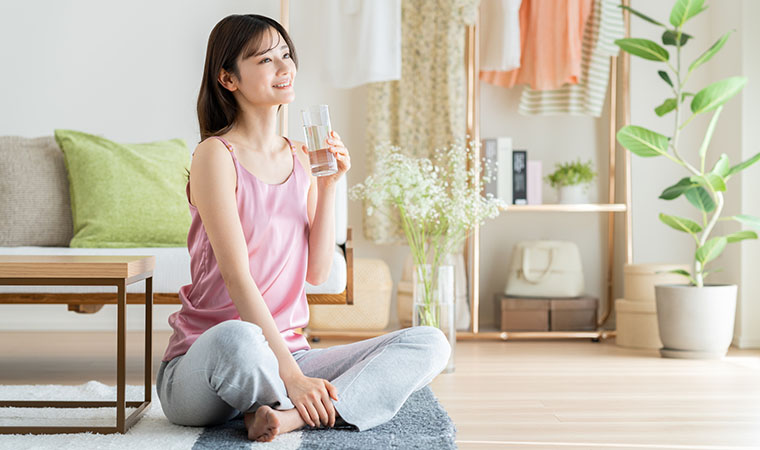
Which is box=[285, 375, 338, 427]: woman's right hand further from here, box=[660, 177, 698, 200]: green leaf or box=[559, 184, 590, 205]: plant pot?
box=[559, 184, 590, 205]: plant pot

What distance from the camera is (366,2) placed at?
3623 millimetres

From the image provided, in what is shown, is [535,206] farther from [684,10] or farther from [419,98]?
[684,10]

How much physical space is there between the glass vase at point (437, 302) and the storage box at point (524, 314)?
0.96 meters

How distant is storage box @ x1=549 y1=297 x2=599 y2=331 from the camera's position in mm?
3688

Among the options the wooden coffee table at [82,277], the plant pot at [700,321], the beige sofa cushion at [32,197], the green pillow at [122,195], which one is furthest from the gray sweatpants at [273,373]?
the plant pot at [700,321]

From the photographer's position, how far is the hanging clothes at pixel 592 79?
144 inches

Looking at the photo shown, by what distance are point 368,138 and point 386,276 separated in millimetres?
654

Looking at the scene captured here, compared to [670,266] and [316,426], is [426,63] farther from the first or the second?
[316,426]

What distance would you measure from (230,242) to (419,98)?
2.37 m

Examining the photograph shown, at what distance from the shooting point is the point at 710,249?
3172mm

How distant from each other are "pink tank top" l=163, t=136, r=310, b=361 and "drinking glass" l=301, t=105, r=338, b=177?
0.51ft

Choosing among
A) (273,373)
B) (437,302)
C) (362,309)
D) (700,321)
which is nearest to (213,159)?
(273,373)

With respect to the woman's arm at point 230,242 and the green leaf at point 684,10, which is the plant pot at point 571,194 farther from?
the woman's arm at point 230,242

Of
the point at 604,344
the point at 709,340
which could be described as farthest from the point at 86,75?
the point at 709,340
